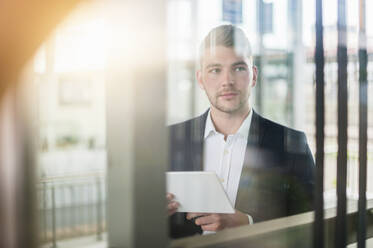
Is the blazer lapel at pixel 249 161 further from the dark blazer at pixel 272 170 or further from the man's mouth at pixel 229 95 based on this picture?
the man's mouth at pixel 229 95

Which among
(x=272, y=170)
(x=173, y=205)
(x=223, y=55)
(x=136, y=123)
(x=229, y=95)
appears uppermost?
(x=223, y=55)

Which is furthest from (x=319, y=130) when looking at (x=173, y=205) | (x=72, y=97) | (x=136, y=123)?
(x=72, y=97)

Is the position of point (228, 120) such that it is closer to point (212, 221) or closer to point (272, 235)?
point (212, 221)

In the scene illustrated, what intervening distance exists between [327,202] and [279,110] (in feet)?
1.66

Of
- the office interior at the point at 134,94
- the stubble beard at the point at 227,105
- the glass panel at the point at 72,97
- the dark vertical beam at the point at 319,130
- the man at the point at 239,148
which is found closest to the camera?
the office interior at the point at 134,94

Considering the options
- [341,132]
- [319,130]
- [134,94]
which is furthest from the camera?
[341,132]

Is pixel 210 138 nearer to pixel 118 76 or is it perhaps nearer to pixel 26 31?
pixel 118 76

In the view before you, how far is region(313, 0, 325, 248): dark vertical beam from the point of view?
1.60 m

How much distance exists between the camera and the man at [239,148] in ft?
6.18

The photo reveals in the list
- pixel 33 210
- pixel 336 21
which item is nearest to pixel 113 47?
pixel 33 210

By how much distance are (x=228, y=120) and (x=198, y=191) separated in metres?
0.44

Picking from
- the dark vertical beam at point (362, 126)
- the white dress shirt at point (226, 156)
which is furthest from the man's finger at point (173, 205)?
the dark vertical beam at point (362, 126)

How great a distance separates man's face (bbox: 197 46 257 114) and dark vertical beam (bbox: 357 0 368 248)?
1.53ft

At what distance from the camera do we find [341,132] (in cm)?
171
